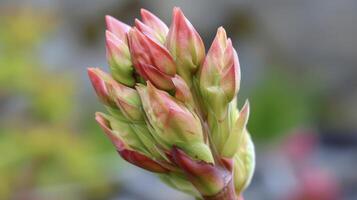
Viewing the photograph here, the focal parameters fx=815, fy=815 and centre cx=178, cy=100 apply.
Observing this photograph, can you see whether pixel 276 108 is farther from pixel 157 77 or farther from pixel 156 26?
pixel 157 77

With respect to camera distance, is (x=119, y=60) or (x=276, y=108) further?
(x=276, y=108)

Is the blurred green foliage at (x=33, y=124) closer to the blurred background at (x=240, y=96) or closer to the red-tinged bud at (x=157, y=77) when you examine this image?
the blurred background at (x=240, y=96)

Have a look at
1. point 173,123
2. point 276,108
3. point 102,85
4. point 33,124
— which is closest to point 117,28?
point 102,85

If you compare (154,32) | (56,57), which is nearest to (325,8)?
(56,57)

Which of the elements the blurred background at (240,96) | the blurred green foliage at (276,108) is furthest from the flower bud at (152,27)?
the blurred green foliage at (276,108)

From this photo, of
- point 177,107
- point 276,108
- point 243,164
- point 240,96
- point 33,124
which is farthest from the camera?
point 240,96

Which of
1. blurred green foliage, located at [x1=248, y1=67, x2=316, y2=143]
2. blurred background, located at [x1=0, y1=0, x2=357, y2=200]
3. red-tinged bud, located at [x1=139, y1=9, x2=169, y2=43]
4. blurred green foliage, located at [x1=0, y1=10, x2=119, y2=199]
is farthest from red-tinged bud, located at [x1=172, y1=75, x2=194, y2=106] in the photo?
blurred green foliage, located at [x1=248, y1=67, x2=316, y2=143]
